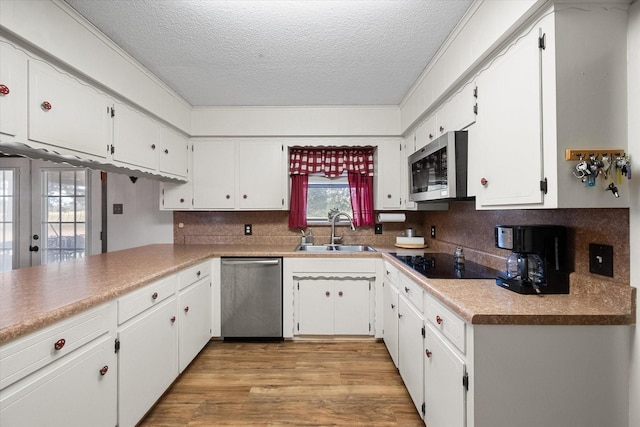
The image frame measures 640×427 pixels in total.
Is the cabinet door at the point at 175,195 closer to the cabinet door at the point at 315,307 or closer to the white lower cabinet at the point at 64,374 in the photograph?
the cabinet door at the point at 315,307

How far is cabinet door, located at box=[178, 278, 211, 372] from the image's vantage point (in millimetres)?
2094

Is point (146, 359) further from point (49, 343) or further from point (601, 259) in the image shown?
point (601, 259)

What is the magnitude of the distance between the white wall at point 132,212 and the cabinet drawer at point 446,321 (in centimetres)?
297

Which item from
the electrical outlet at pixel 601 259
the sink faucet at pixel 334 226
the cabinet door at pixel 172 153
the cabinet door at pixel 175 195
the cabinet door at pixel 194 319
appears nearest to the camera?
the electrical outlet at pixel 601 259

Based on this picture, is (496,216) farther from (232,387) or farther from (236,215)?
(236,215)

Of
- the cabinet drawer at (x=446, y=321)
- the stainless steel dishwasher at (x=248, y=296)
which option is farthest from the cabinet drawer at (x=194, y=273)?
the cabinet drawer at (x=446, y=321)

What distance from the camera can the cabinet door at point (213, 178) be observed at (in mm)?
3004

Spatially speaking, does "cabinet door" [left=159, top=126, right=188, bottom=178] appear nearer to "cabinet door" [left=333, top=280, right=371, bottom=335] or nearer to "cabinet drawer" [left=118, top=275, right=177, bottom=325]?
"cabinet drawer" [left=118, top=275, right=177, bottom=325]

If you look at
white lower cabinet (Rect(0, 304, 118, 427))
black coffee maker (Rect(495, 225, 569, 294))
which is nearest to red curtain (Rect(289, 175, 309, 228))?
white lower cabinet (Rect(0, 304, 118, 427))

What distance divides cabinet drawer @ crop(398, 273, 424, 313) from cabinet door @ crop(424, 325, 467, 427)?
0.17 m

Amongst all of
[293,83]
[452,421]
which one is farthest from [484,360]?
[293,83]

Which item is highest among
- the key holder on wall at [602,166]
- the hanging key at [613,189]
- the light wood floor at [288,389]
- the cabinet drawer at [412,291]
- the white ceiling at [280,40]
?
the white ceiling at [280,40]

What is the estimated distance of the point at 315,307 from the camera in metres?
2.66

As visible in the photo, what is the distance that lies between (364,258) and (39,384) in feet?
7.10
